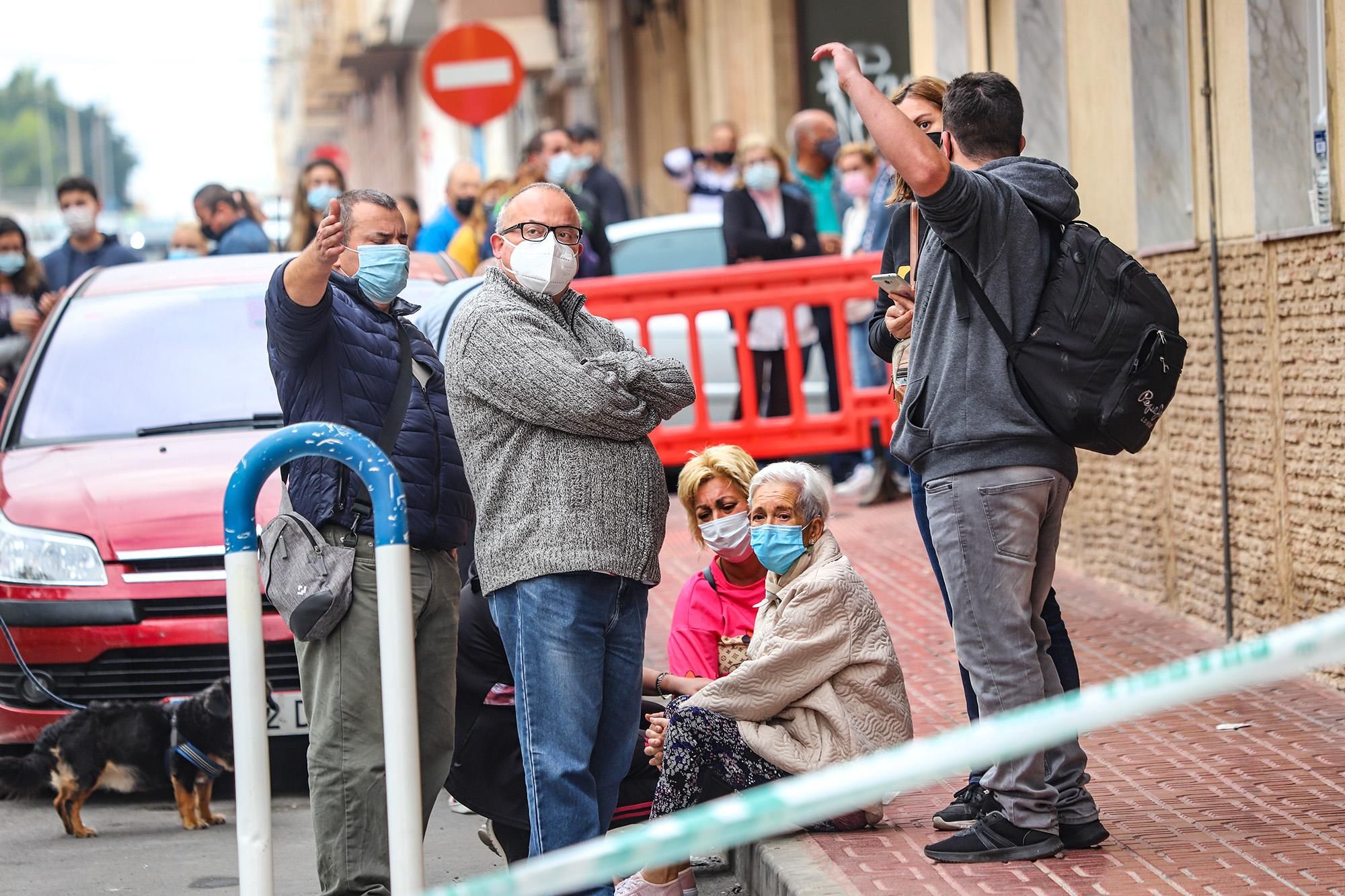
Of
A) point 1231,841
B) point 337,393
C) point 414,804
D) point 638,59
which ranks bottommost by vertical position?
point 1231,841

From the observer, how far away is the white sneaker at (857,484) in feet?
41.2

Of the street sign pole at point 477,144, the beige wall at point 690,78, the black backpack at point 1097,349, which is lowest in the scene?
the black backpack at point 1097,349

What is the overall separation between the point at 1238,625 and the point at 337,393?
4.07 meters

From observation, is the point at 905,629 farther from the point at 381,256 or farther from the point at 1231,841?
the point at 381,256

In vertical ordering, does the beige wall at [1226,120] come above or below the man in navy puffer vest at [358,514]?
above

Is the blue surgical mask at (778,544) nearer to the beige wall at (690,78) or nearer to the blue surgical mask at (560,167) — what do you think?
the blue surgical mask at (560,167)

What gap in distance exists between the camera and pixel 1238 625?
7.54 metres

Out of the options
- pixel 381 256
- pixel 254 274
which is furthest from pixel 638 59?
pixel 381 256

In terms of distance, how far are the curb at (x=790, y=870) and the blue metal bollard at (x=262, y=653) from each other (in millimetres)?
1112

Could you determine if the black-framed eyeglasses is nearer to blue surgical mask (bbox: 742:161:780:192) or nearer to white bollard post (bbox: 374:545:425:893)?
white bollard post (bbox: 374:545:425:893)

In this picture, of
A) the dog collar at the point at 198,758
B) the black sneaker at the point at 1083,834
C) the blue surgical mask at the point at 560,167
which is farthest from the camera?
the blue surgical mask at the point at 560,167

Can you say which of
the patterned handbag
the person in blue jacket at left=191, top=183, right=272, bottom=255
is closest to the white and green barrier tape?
the patterned handbag

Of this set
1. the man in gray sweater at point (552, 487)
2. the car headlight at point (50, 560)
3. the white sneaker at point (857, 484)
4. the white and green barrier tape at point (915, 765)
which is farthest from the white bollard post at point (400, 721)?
the white sneaker at point (857, 484)

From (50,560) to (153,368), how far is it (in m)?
1.20
